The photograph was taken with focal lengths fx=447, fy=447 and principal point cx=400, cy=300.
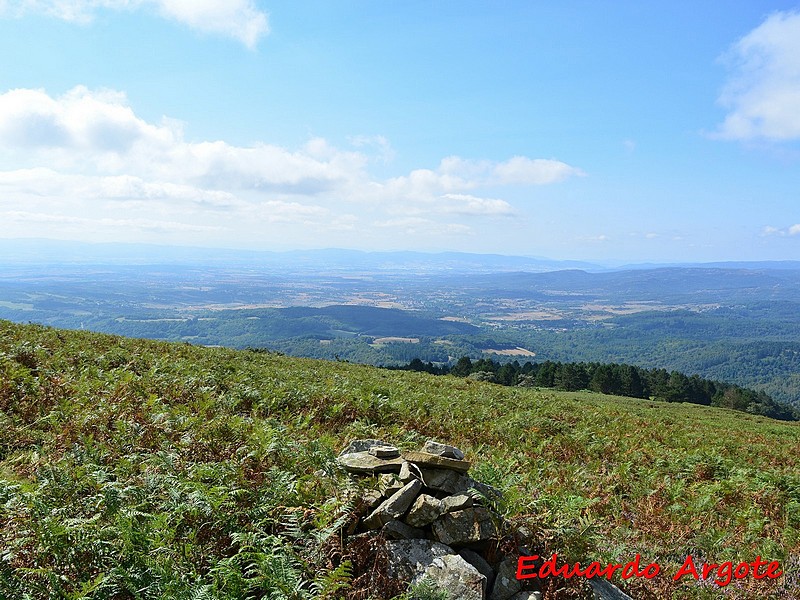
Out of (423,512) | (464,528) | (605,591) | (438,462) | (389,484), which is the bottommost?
(605,591)

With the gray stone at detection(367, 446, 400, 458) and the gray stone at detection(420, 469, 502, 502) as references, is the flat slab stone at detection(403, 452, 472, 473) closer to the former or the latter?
the gray stone at detection(420, 469, 502, 502)

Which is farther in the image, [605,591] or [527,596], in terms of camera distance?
[605,591]

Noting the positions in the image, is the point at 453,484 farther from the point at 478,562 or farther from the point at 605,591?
the point at 605,591

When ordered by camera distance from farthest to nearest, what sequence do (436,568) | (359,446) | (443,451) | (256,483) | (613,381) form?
(613,381)
(359,446)
(443,451)
(256,483)
(436,568)

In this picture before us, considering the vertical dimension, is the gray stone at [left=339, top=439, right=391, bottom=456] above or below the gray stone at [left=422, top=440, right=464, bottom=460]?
below

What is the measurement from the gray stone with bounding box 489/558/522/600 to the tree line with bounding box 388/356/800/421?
60.5 m

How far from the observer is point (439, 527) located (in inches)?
201

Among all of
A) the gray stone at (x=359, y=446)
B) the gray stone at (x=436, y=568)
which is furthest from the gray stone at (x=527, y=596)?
the gray stone at (x=359, y=446)

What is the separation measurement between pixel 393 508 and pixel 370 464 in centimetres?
98

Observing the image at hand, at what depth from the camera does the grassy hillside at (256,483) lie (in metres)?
4.37

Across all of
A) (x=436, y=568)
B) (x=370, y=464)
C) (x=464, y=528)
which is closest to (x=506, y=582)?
(x=464, y=528)

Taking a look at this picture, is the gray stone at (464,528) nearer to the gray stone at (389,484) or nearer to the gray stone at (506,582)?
the gray stone at (506,582)

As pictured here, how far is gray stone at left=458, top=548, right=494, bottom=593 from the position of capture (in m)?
5.01

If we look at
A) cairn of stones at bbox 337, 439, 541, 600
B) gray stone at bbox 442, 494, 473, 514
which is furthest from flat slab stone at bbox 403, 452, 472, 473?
gray stone at bbox 442, 494, 473, 514
